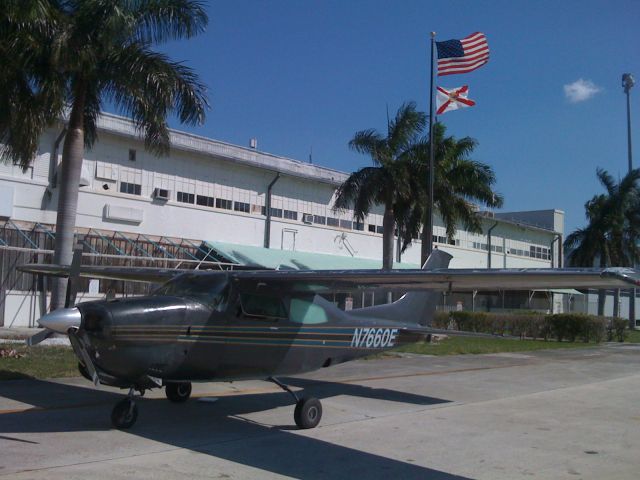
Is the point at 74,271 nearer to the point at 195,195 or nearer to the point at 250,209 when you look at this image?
the point at 195,195

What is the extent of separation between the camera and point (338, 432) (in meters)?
8.97

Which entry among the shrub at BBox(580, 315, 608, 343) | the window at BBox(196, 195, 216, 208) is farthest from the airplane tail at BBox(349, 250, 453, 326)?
the shrub at BBox(580, 315, 608, 343)

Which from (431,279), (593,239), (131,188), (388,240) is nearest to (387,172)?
(388,240)

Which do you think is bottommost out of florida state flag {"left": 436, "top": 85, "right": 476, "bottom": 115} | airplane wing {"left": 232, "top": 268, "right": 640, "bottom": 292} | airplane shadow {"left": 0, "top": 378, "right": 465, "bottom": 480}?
airplane shadow {"left": 0, "top": 378, "right": 465, "bottom": 480}

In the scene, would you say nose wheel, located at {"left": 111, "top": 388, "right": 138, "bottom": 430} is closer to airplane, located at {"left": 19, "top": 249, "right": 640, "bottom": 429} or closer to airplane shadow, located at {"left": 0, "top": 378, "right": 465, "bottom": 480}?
airplane, located at {"left": 19, "top": 249, "right": 640, "bottom": 429}

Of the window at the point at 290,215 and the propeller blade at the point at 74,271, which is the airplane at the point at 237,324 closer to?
the propeller blade at the point at 74,271

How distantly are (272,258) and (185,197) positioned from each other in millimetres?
4670

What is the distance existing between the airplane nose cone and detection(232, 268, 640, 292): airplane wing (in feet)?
7.41

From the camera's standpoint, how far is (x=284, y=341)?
31.9ft

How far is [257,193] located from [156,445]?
24.7 m

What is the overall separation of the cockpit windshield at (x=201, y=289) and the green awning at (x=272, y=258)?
1717cm

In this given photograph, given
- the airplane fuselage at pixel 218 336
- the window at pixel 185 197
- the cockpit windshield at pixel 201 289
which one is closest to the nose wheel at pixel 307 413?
the airplane fuselage at pixel 218 336

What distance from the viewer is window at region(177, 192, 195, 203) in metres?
29.1

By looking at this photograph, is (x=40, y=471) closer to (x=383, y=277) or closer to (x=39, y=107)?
(x=383, y=277)
